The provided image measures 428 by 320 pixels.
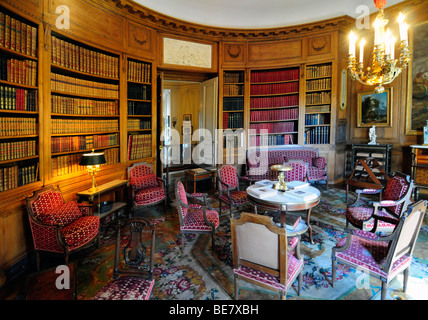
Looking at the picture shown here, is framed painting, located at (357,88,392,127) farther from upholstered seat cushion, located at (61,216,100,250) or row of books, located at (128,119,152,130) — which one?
upholstered seat cushion, located at (61,216,100,250)

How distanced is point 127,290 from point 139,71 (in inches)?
171

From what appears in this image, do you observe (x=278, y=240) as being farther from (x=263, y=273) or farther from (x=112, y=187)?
(x=112, y=187)

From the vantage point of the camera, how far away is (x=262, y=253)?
6.49 feet

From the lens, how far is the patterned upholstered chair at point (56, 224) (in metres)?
2.67

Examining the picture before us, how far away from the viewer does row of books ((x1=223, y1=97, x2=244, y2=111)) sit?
6.62 meters

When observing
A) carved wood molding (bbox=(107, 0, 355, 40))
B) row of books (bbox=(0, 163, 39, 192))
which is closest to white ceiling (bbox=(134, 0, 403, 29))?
carved wood molding (bbox=(107, 0, 355, 40))

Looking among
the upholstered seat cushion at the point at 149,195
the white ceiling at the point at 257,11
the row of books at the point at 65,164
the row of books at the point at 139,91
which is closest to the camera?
the row of books at the point at 65,164

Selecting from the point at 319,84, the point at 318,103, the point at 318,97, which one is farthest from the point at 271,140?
A: the point at 319,84

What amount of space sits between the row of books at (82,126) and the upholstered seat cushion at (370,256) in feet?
12.7

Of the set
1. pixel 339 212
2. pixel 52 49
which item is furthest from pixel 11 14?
pixel 339 212

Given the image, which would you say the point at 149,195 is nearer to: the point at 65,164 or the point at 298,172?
the point at 65,164

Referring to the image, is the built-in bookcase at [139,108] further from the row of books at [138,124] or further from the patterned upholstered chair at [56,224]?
the patterned upholstered chair at [56,224]

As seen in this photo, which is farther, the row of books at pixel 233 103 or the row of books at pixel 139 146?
the row of books at pixel 233 103

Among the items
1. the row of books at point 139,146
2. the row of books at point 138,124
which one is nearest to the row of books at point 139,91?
the row of books at point 138,124
